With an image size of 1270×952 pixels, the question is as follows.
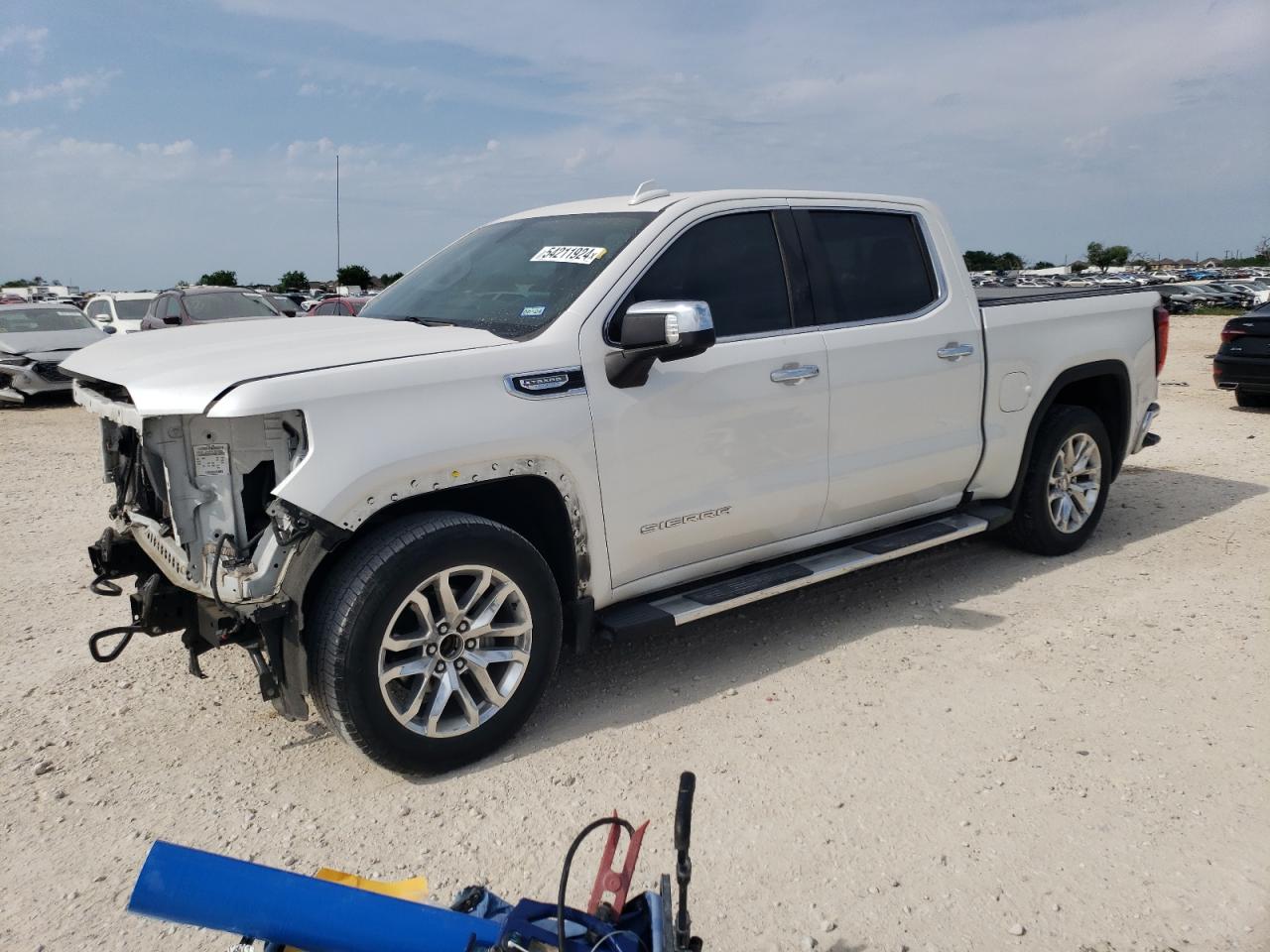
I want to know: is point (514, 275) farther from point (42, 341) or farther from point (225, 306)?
point (42, 341)

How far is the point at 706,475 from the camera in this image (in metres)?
3.97

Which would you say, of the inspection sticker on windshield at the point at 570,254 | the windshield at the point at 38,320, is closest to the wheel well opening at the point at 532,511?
the inspection sticker on windshield at the point at 570,254

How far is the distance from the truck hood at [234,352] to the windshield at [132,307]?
16.8m

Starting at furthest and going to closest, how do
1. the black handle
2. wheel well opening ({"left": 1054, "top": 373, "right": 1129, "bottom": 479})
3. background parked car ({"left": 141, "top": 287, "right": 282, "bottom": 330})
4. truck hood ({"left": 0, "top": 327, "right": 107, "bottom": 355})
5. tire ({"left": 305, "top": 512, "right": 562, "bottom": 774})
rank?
background parked car ({"left": 141, "top": 287, "right": 282, "bottom": 330})
truck hood ({"left": 0, "top": 327, "right": 107, "bottom": 355})
wheel well opening ({"left": 1054, "top": 373, "right": 1129, "bottom": 479})
tire ({"left": 305, "top": 512, "right": 562, "bottom": 774})
the black handle

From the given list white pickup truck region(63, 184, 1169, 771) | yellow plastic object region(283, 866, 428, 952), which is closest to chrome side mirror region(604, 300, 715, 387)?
white pickup truck region(63, 184, 1169, 771)

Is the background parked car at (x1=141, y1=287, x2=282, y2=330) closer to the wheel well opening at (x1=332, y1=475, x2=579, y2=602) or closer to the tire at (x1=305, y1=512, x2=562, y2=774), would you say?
the wheel well opening at (x1=332, y1=475, x2=579, y2=602)

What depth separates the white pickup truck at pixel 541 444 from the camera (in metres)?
3.19

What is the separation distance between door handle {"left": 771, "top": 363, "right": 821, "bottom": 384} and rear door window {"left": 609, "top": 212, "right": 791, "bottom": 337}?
0.62 ft

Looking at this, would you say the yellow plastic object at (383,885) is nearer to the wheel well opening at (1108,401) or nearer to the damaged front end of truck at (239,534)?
the damaged front end of truck at (239,534)

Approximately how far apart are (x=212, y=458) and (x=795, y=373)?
A: 226 cm

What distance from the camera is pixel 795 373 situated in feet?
13.7

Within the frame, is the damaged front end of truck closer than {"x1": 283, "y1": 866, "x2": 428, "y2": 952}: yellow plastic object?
No

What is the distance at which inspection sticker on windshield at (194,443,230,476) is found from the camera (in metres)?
3.23

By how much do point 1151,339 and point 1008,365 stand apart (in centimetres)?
144
